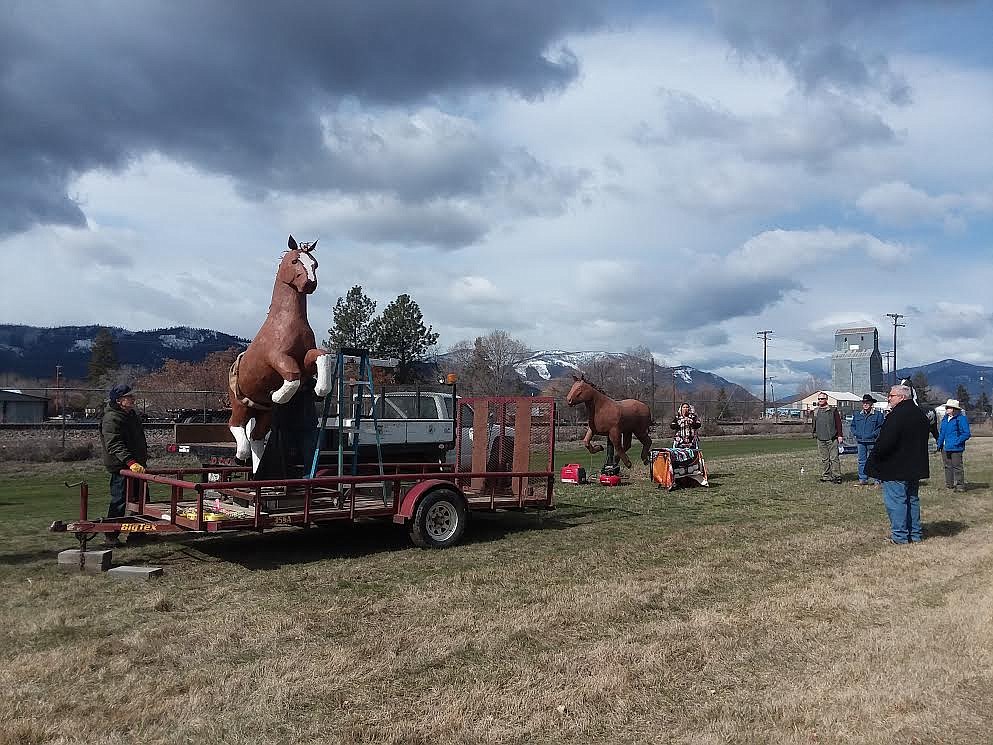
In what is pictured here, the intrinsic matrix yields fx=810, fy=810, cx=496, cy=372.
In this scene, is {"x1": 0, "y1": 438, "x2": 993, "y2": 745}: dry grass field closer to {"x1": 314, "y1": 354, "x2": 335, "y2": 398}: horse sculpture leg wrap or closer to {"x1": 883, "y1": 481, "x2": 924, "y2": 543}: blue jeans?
Result: {"x1": 883, "y1": 481, "x2": 924, "y2": 543}: blue jeans

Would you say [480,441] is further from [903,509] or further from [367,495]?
[903,509]

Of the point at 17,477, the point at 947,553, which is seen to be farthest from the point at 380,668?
the point at 17,477

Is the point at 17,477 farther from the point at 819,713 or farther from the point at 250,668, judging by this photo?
the point at 819,713

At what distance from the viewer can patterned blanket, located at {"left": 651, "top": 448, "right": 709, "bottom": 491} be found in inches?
596

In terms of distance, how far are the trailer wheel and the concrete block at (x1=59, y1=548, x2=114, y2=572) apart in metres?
3.01

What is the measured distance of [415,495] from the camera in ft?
29.1

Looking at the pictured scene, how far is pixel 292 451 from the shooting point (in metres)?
9.88

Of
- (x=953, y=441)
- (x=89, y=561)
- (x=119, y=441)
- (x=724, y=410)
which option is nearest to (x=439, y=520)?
(x=89, y=561)

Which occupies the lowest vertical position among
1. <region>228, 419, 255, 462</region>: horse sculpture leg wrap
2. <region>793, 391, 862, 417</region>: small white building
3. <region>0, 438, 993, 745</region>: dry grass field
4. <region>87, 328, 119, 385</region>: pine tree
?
<region>0, 438, 993, 745</region>: dry grass field

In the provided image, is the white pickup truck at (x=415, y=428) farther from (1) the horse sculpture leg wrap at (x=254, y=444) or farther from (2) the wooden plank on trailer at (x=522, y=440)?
(1) the horse sculpture leg wrap at (x=254, y=444)

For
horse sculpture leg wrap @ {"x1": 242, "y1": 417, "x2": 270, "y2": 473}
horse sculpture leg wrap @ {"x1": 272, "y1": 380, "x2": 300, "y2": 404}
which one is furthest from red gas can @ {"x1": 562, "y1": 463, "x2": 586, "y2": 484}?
horse sculpture leg wrap @ {"x1": 272, "y1": 380, "x2": 300, "y2": 404}

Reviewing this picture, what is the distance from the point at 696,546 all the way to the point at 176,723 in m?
6.33

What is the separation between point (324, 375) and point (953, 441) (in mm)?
12260

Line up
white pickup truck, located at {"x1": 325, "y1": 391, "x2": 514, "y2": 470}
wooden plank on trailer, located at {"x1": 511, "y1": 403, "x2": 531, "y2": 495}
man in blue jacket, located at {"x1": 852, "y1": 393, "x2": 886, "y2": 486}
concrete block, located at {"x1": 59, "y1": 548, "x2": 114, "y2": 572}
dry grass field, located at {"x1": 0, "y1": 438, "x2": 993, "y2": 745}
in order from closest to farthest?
dry grass field, located at {"x1": 0, "y1": 438, "x2": 993, "y2": 745}, concrete block, located at {"x1": 59, "y1": 548, "x2": 114, "y2": 572}, wooden plank on trailer, located at {"x1": 511, "y1": 403, "x2": 531, "y2": 495}, white pickup truck, located at {"x1": 325, "y1": 391, "x2": 514, "y2": 470}, man in blue jacket, located at {"x1": 852, "y1": 393, "x2": 886, "y2": 486}
